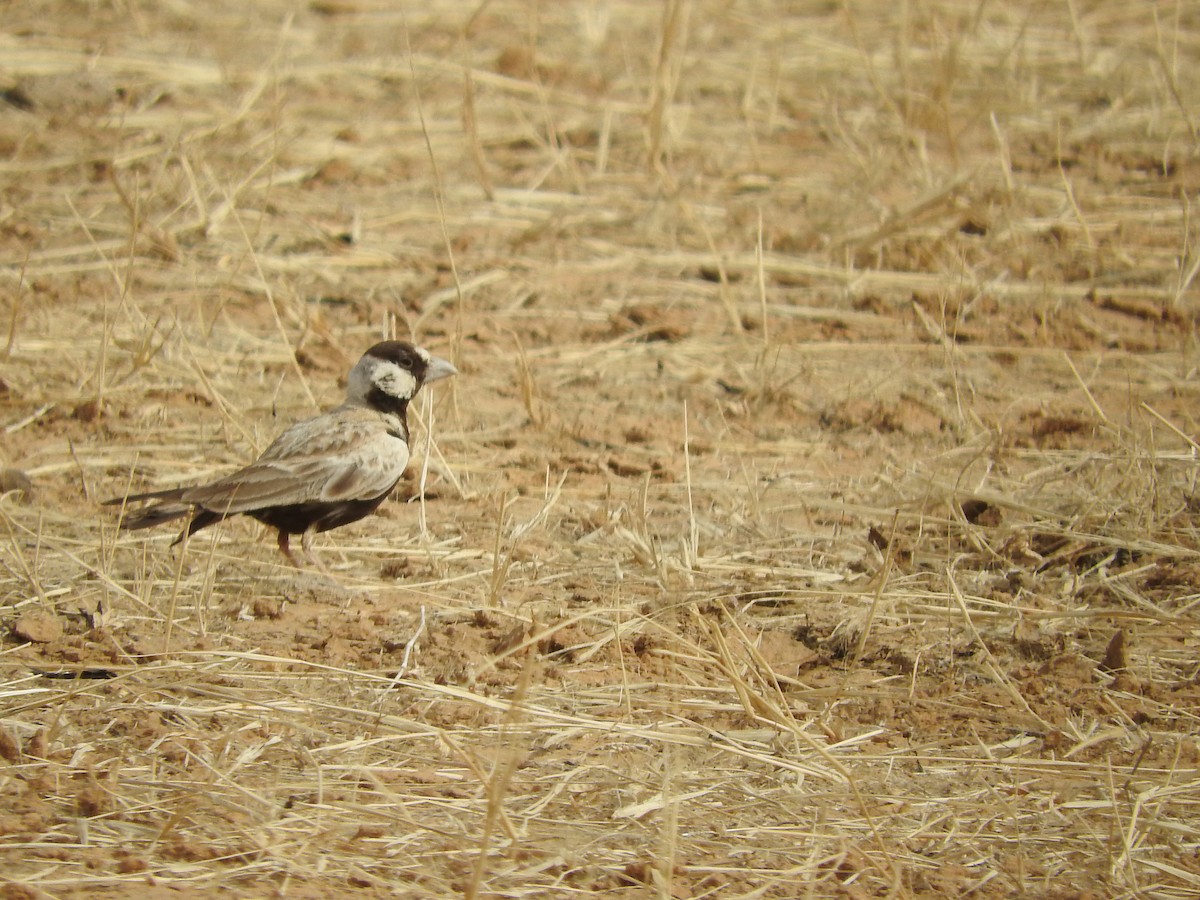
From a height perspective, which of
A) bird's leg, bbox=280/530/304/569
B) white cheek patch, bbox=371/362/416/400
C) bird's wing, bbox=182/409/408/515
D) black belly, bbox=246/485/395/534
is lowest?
bird's leg, bbox=280/530/304/569

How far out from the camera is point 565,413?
6547 mm

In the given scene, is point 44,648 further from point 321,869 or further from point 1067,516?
point 1067,516

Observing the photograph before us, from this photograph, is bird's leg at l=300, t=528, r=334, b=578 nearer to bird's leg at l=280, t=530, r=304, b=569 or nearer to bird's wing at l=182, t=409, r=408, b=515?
bird's leg at l=280, t=530, r=304, b=569

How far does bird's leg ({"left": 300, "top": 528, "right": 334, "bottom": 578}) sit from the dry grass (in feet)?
0.43

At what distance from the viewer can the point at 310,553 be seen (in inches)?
203

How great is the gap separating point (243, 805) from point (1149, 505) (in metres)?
3.25

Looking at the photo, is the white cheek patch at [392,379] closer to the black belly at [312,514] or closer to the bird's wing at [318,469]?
the bird's wing at [318,469]

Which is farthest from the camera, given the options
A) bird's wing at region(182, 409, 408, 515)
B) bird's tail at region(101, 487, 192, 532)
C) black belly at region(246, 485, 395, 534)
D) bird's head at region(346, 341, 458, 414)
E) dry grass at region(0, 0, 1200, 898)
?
bird's head at region(346, 341, 458, 414)

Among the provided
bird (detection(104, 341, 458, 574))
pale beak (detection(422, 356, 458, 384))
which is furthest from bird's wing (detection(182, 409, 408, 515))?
pale beak (detection(422, 356, 458, 384))

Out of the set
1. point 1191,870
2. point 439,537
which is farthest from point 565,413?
point 1191,870

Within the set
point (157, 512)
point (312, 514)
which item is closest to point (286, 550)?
point (312, 514)

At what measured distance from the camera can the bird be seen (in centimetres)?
482

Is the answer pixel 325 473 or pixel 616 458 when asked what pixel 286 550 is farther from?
pixel 616 458

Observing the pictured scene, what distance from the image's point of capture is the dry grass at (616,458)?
3652 mm
